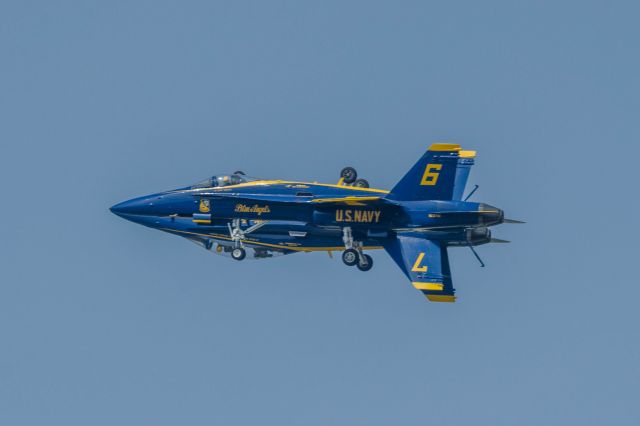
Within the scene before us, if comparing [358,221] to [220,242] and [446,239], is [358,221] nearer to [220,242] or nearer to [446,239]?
[446,239]

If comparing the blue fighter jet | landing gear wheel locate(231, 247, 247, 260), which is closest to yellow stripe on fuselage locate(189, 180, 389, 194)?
the blue fighter jet

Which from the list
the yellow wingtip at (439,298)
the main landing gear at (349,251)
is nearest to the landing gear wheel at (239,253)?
the main landing gear at (349,251)

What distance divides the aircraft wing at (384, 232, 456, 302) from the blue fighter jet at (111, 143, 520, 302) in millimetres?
35

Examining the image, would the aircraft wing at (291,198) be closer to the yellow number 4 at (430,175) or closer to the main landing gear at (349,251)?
the main landing gear at (349,251)

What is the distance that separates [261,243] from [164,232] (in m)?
3.93

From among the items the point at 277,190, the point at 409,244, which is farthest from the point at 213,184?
the point at 409,244

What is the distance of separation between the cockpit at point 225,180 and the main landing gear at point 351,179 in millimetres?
3339

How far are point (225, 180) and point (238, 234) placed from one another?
211 cm

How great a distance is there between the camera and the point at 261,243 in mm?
67500

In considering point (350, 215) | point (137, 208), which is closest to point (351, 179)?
point (350, 215)

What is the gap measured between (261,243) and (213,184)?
320 cm

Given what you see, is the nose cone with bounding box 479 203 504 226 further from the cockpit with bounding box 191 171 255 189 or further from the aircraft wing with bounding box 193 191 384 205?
the cockpit with bounding box 191 171 255 189

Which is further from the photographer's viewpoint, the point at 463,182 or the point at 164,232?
the point at 164,232

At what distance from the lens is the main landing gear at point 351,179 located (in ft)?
213
